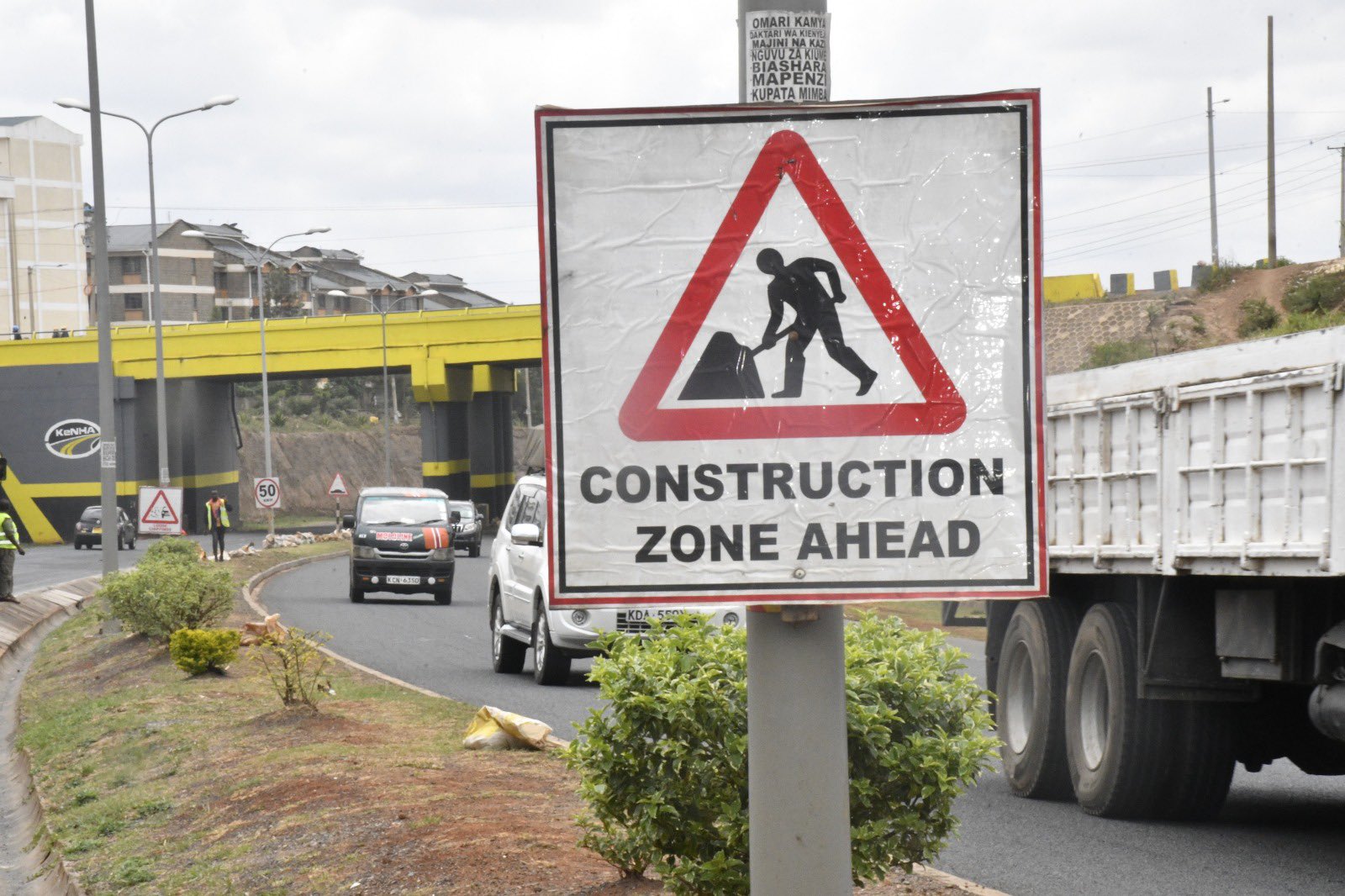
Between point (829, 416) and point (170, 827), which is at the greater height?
point (829, 416)

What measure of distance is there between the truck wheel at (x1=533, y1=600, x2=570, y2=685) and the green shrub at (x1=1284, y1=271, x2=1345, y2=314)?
3102 cm

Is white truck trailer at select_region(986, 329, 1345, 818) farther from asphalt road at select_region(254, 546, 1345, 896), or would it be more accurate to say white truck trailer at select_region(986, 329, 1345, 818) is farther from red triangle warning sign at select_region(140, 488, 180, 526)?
red triangle warning sign at select_region(140, 488, 180, 526)

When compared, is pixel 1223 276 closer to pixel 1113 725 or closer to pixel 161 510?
pixel 161 510

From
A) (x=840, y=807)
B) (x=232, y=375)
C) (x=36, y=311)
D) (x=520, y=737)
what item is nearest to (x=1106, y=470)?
(x=520, y=737)

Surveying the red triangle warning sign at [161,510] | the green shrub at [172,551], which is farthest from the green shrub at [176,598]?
the red triangle warning sign at [161,510]

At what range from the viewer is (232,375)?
2739 inches

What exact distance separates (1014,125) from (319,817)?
22.9 feet

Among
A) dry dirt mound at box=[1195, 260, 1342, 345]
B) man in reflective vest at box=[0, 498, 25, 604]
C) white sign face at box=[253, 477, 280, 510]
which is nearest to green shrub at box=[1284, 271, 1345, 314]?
dry dirt mound at box=[1195, 260, 1342, 345]

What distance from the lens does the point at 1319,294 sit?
44062 mm

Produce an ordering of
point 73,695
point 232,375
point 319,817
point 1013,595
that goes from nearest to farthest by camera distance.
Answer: point 1013,595 → point 319,817 → point 73,695 → point 232,375

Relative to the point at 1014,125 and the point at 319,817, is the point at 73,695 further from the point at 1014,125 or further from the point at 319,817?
the point at 1014,125

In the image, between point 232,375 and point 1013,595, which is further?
point 232,375

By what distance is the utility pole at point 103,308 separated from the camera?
24.5 metres

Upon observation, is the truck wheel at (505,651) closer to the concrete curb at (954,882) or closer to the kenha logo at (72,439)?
the concrete curb at (954,882)
